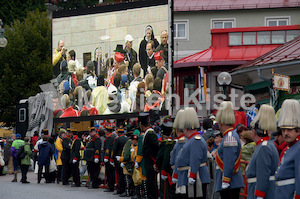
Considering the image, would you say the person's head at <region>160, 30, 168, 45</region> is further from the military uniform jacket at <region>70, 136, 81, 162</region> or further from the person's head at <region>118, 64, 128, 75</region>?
the military uniform jacket at <region>70, 136, 81, 162</region>

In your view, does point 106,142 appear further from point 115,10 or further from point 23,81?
point 23,81

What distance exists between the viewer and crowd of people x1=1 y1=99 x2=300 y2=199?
7.24 metres

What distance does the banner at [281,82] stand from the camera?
18.2m

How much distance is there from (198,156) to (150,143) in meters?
3.81

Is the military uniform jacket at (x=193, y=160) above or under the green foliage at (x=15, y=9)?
under

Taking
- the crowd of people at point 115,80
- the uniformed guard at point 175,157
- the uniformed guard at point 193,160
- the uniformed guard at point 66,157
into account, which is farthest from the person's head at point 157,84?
the uniformed guard at point 193,160

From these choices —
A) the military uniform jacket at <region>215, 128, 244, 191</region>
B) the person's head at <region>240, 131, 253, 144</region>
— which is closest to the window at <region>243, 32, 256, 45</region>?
the person's head at <region>240, 131, 253, 144</region>

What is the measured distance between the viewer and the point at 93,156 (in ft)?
67.8

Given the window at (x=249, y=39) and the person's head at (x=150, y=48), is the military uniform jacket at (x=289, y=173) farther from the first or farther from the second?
the window at (x=249, y=39)

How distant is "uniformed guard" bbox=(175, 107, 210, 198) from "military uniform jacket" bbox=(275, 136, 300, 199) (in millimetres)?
3218

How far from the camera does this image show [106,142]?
19312 millimetres

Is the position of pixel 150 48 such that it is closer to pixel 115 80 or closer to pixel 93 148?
pixel 115 80

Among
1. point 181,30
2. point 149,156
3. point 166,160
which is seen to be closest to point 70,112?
point 181,30

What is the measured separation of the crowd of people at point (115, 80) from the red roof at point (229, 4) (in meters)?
12.1
